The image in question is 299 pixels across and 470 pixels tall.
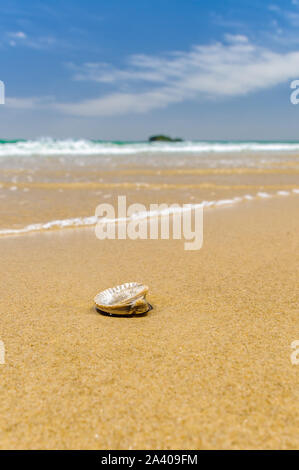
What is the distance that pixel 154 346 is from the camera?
152 centimetres

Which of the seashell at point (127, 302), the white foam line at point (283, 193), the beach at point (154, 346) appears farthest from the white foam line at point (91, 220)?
the seashell at point (127, 302)

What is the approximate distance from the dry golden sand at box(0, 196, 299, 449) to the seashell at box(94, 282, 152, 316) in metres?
0.04

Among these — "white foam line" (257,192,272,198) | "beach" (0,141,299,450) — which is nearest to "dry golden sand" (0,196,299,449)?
"beach" (0,141,299,450)

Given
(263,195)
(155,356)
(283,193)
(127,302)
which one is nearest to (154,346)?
(155,356)

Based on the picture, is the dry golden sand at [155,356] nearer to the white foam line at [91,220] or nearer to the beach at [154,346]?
the beach at [154,346]

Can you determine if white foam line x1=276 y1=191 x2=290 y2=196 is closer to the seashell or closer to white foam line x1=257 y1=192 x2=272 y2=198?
white foam line x1=257 y1=192 x2=272 y2=198

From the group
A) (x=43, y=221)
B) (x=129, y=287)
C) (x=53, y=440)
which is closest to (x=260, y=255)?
(x=129, y=287)

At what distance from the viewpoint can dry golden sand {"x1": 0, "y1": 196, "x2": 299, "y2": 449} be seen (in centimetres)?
109

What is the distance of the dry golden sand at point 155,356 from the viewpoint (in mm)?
1086

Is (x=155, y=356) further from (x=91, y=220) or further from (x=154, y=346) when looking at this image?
(x=91, y=220)

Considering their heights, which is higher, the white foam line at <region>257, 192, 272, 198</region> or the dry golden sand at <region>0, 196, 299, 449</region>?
the white foam line at <region>257, 192, 272, 198</region>

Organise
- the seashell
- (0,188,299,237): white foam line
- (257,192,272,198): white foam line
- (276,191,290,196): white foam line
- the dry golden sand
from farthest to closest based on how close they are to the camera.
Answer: (276,191,290,196): white foam line < (257,192,272,198): white foam line < (0,188,299,237): white foam line < the seashell < the dry golden sand

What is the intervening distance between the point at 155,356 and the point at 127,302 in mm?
362
